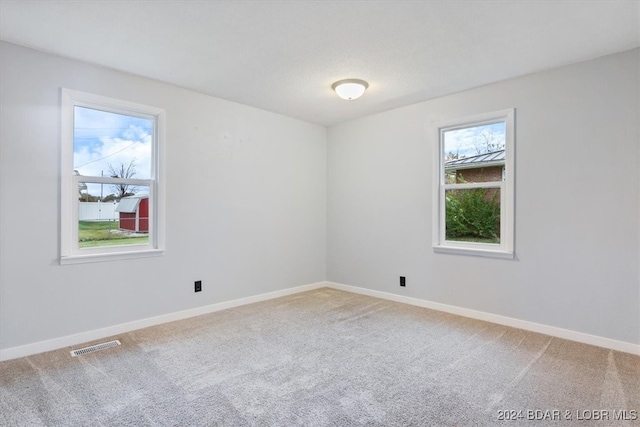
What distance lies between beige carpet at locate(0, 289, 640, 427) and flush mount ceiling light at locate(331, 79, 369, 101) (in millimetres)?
2317

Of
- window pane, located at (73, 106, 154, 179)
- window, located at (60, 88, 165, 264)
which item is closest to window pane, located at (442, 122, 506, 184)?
window, located at (60, 88, 165, 264)

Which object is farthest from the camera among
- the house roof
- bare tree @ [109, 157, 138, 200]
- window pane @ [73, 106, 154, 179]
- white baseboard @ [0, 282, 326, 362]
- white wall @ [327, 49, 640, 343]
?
the house roof

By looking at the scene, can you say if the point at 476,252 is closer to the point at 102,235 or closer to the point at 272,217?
the point at 272,217

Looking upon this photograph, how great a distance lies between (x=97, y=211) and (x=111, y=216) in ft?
0.41

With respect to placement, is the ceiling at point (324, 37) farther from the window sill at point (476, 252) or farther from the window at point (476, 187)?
the window sill at point (476, 252)

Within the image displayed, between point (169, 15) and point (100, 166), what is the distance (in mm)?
1606

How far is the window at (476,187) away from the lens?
10.9ft

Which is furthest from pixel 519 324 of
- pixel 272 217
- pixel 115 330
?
pixel 115 330

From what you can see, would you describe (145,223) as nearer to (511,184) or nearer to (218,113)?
(218,113)

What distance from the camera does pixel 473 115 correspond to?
3531 millimetres

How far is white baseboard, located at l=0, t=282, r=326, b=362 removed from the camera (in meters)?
2.59

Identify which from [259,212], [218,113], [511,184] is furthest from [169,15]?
[511,184]

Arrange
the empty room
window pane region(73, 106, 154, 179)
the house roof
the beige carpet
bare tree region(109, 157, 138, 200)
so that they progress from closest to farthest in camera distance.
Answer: the beige carpet, the empty room, window pane region(73, 106, 154, 179), bare tree region(109, 157, 138, 200), the house roof

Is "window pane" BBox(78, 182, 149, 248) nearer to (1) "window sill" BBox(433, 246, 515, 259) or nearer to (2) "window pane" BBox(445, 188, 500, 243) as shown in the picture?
(1) "window sill" BBox(433, 246, 515, 259)
